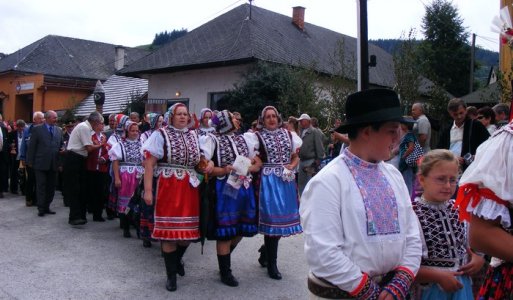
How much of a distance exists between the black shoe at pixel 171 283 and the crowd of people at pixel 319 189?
0.01 meters

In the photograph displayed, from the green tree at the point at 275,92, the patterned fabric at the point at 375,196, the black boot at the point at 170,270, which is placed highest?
the green tree at the point at 275,92

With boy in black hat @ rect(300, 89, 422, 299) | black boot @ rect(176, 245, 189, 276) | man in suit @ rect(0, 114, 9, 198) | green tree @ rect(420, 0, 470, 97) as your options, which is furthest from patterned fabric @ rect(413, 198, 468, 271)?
green tree @ rect(420, 0, 470, 97)

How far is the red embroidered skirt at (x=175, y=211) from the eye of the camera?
541 centimetres

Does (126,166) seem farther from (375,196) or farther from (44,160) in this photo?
(375,196)

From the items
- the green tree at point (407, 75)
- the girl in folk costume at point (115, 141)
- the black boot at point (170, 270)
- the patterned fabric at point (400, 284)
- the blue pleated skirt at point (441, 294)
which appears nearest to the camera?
the patterned fabric at point (400, 284)

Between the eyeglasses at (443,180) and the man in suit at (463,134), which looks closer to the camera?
→ the eyeglasses at (443,180)

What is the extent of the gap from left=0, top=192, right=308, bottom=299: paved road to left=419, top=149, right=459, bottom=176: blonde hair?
257 centimetres

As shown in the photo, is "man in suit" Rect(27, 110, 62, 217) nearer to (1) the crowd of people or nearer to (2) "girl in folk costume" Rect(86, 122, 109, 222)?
(1) the crowd of people

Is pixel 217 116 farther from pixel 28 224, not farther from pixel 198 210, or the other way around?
pixel 28 224

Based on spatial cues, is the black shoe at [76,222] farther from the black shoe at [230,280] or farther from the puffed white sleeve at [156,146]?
the black shoe at [230,280]

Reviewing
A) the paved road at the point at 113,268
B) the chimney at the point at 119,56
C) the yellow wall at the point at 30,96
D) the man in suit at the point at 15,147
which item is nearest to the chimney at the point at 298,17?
the yellow wall at the point at 30,96

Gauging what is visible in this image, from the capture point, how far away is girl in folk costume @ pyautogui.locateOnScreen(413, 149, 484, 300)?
2.94 meters

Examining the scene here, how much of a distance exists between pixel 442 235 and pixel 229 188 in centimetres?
294

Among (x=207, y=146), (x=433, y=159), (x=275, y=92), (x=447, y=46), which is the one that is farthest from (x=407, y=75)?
(x=447, y=46)
